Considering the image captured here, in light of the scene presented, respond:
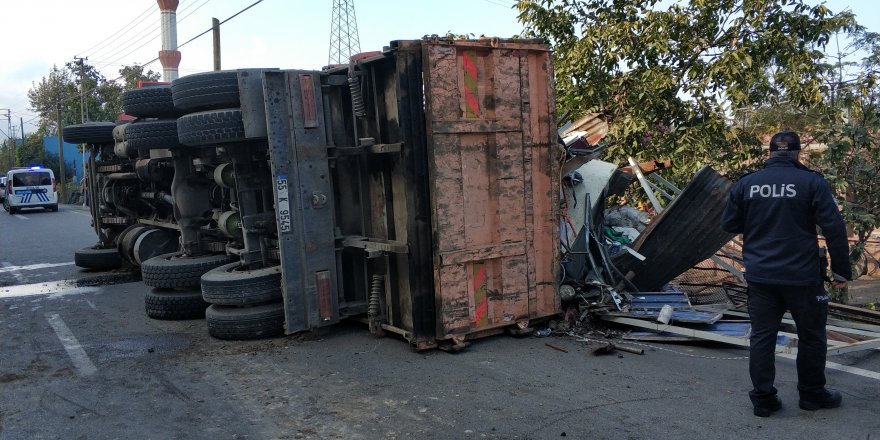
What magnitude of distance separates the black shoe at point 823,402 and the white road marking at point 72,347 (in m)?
5.25

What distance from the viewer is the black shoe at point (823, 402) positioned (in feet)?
13.7

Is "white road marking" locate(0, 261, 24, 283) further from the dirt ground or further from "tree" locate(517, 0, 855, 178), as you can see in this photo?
the dirt ground

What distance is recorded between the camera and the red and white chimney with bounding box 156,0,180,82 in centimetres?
3838

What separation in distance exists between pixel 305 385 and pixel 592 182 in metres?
3.83

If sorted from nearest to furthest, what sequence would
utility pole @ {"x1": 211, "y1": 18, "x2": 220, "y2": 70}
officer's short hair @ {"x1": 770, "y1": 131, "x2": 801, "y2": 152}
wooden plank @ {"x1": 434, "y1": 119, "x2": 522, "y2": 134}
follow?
officer's short hair @ {"x1": 770, "y1": 131, "x2": 801, "y2": 152}, wooden plank @ {"x1": 434, "y1": 119, "x2": 522, "y2": 134}, utility pole @ {"x1": 211, "y1": 18, "x2": 220, "y2": 70}

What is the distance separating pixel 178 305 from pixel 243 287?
149cm

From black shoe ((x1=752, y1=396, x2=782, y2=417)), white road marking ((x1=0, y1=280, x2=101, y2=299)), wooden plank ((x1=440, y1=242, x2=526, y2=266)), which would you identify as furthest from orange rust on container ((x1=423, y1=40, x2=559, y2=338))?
white road marking ((x1=0, y1=280, x2=101, y2=299))

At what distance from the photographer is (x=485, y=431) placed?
402cm

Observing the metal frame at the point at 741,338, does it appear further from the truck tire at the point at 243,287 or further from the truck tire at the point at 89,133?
the truck tire at the point at 89,133

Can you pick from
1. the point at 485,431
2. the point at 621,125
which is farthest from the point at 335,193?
the point at 621,125

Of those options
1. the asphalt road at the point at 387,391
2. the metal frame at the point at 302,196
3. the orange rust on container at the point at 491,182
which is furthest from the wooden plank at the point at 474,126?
the asphalt road at the point at 387,391

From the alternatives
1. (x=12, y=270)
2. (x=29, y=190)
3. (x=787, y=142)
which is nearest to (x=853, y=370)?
(x=787, y=142)

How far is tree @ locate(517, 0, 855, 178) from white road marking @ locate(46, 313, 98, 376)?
7.13m

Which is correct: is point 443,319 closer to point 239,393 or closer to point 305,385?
point 305,385
